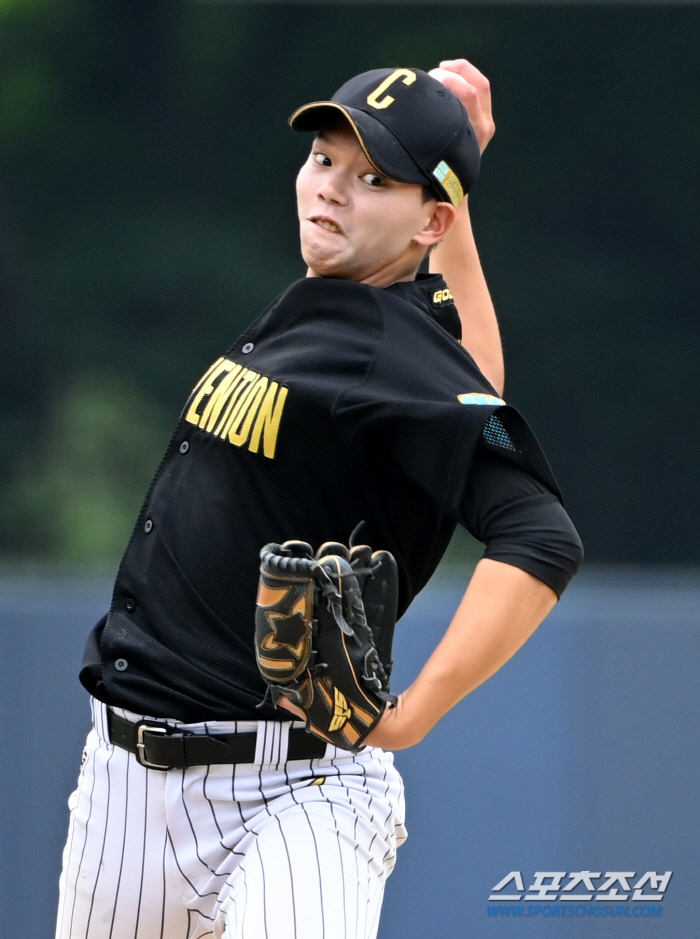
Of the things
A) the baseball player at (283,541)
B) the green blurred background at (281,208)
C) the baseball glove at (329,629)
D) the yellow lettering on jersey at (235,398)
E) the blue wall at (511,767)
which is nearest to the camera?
the baseball glove at (329,629)

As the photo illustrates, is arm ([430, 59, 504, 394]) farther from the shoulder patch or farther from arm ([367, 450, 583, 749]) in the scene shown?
arm ([367, 450, 583, 749])

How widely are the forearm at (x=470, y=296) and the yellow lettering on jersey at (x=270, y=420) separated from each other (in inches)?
21.3

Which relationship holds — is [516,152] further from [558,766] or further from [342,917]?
[342,917]

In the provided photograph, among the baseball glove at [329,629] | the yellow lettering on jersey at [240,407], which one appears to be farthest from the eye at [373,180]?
the baseball glove at [329,629]

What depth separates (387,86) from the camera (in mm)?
1825

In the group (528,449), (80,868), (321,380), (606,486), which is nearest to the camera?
(528,449)

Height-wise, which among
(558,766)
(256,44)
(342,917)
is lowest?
(558,766)

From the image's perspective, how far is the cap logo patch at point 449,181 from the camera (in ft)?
6.00

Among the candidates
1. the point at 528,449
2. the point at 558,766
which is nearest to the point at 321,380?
the point at 528,449

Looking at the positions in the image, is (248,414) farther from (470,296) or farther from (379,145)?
(470,296)

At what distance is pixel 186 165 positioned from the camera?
3570 mm

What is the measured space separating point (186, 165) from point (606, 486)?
1.35 metres

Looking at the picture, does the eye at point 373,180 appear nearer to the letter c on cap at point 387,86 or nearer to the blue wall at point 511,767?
the letter c on cap at point 387,86

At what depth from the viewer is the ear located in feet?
6.12
